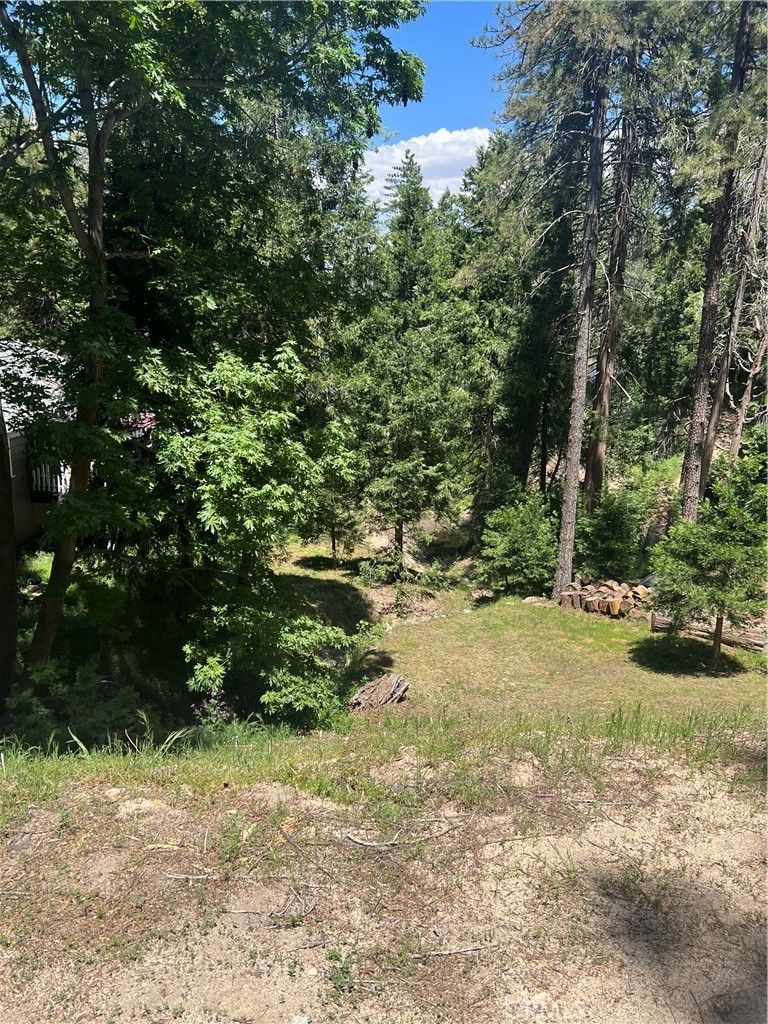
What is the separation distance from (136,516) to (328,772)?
4786 mm

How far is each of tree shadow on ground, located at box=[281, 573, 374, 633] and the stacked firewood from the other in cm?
513

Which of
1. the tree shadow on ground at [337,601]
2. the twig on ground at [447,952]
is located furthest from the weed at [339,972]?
the tree shadow on ground at [337,601]

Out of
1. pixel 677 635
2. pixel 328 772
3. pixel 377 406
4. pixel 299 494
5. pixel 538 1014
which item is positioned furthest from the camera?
pixel 377 406

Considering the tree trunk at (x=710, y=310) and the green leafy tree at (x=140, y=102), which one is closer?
the green leafy tree at (x=140, y=102)

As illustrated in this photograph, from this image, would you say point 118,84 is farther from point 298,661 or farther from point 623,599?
point 623,599

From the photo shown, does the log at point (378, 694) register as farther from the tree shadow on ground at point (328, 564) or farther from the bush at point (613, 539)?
the bush at point (613, 539)

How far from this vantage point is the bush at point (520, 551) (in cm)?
1798

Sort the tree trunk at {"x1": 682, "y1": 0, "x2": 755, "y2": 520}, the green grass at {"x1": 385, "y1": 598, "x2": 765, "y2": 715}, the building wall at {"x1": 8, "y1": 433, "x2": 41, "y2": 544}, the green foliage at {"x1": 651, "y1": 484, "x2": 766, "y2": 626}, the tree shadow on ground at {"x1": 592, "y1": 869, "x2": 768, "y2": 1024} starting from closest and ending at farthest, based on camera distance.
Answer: the tree shadow on ground at {"x1": 592, "y1": 869, "x2": 768, "y2": 1024} → the green grass at {"x1": 385, "y1": 598, "x2": 765, "y2": 715} → the green foliage at {"x1": 651, "y1": 484, "x2": 766, "y2": 626} → the building wall at {"x1": 8, "y1": 433, "x2": 41, "y2": 544} → the tree trunk at {"x1": 682, "y1": 0, "x2": 755, "y2": 520}

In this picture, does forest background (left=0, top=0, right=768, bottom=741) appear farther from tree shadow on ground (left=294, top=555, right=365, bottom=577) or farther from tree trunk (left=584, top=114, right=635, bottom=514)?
tree shadow on ground (left=294, top=555, right=365, bottom=577)

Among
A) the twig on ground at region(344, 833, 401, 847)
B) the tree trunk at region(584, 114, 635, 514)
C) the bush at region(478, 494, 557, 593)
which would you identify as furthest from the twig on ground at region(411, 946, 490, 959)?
the tree trunk at region(584, 114, 635, 514)

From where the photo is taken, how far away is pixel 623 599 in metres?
16.0

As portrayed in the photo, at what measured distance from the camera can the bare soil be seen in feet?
9.66

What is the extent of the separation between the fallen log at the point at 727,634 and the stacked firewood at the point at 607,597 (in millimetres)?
1143

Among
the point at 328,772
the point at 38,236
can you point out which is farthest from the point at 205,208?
the point at 328,772
